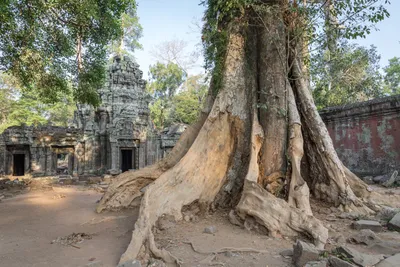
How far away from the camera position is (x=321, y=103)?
1177 centimetres

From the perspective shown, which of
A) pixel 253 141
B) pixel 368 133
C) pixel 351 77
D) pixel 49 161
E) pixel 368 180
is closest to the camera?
pixel 253 141

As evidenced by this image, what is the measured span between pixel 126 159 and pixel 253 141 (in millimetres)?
14411

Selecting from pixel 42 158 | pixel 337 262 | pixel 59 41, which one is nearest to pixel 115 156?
pixel 42 158

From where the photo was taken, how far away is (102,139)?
1571 centimetres

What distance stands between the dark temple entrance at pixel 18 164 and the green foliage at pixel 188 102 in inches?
471

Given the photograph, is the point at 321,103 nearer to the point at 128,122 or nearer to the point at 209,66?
the point at 209,66

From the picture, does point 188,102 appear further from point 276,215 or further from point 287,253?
point 287,253

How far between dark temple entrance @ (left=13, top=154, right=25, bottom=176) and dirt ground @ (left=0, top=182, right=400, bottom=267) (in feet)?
42.0

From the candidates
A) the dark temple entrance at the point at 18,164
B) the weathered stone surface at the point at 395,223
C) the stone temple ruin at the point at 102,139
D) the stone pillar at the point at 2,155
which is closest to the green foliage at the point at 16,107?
the dark temple entrance at the point at 18,164

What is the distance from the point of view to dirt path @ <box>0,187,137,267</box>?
292 cm

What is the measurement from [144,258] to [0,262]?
1625 millimetres

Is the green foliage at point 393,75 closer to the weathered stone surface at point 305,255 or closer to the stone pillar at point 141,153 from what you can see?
the stone pillar at point 141,153

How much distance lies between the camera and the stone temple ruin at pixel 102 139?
45.9 feet

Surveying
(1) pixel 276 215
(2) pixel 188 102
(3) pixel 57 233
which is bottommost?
(3) pixel 57 233
